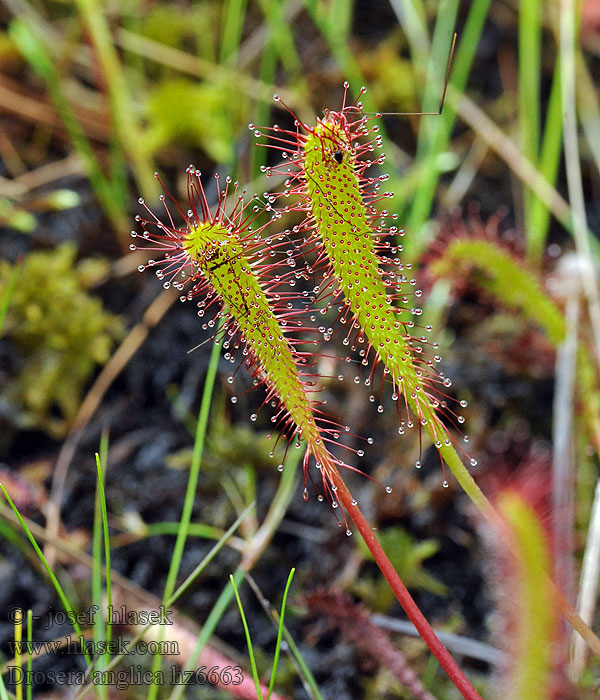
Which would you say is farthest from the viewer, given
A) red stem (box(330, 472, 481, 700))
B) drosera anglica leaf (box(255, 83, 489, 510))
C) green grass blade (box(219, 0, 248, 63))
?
green grass blade (box(219, 0, 248, 63))

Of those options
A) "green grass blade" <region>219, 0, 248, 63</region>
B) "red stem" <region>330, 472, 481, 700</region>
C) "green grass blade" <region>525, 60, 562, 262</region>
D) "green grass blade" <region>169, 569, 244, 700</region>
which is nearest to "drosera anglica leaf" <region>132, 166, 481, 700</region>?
"red stem" <region>330, 472, 481, 700</region>

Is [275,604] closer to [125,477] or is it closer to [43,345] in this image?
[125,477]

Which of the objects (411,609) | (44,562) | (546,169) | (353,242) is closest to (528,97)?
(546,169)

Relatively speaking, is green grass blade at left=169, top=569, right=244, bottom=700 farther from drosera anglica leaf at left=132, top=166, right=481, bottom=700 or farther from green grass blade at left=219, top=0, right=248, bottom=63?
green grass blade at left=219, top=0, right=248, bottom=63

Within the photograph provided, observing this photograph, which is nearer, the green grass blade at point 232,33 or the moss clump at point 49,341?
the moss clump at point 49,341

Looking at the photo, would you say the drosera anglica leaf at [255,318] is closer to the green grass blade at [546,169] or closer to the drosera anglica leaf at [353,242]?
the drosera anglica leaf at [353,242]

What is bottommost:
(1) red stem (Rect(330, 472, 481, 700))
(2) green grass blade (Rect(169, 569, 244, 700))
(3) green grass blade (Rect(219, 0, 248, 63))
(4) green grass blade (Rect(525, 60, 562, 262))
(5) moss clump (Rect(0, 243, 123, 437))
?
(2) green grass blade (Rect(169, 569, 244, 700))

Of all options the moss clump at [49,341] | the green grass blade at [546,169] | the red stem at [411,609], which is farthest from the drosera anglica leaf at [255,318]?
the green grass blade at [546,169]

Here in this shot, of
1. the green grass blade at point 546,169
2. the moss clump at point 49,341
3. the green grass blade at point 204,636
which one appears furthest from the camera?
the green grass blade at point 546,169
